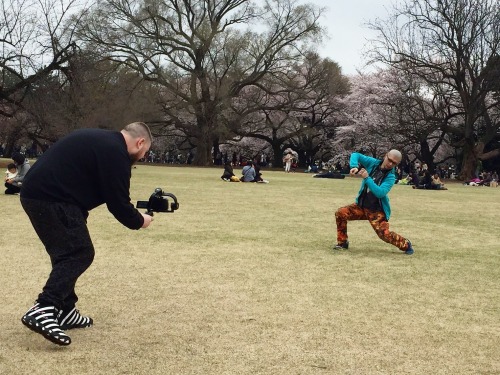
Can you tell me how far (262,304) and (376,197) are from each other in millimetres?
3360

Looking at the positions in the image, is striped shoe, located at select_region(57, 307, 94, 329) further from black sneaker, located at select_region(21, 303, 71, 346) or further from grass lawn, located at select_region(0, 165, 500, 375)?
black sneaker, located at select_region(21, 303, 71, 346)

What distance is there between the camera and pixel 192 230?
10.2m

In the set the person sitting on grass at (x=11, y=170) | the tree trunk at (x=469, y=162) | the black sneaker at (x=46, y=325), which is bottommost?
the black sneaker at (x=46, y=325)

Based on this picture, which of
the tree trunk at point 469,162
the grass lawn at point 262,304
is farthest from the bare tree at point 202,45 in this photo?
the grass lawn at point 262,304

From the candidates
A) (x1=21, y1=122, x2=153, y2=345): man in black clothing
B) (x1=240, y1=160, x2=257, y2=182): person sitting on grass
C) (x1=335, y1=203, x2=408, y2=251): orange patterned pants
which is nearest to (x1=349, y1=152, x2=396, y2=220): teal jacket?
(x1=335, y1=203, x2=408, y2=251): orange patterned pants

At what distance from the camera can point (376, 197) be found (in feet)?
27.1

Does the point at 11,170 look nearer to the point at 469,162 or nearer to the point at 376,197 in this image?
the point at 376,197

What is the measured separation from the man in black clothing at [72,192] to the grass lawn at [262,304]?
455 millimetres

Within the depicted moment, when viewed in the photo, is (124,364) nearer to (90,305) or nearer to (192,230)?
(90,305)

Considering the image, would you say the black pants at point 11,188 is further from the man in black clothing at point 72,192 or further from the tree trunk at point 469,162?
the tree trunk at point 469,162

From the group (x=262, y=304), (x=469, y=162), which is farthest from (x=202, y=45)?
(x=262, y=304)

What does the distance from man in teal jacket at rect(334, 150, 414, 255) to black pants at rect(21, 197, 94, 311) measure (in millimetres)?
4462

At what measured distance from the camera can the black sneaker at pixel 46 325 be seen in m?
3.97

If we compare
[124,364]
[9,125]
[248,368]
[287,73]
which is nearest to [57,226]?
[124,364]
